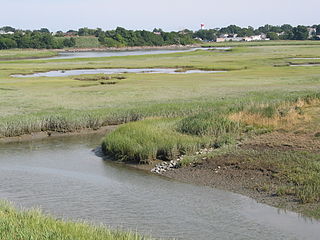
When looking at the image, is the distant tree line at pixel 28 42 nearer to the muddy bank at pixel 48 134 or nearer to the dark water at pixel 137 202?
the muddy bank at pixel 48 134

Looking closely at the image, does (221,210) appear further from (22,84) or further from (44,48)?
(44,48)

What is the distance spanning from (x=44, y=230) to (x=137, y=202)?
667 cm

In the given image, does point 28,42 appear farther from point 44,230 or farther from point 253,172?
point 44,230

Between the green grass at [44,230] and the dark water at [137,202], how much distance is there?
10.1ft

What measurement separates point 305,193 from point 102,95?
1069 inches

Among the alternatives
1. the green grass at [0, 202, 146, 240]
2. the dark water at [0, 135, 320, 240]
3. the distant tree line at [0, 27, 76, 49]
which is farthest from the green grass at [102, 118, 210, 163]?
the distant tree line at [0, 27, 76, 49]

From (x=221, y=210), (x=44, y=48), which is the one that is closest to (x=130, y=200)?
(x=221, y=210)

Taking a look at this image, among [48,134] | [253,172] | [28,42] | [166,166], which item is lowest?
[28,42]

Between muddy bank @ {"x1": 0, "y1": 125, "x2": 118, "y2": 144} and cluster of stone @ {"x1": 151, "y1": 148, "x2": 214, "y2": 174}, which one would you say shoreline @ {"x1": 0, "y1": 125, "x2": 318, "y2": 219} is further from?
muddy bank @ {"x1": 0, "y1": 125, "x2": 118, "y2": 144}

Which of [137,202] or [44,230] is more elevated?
[44,230]

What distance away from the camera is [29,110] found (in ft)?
115

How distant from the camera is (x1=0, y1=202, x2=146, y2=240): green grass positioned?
11.3 meters

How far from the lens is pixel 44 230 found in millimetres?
11797

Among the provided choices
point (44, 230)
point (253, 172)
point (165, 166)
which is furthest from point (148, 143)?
point (44, 230)
